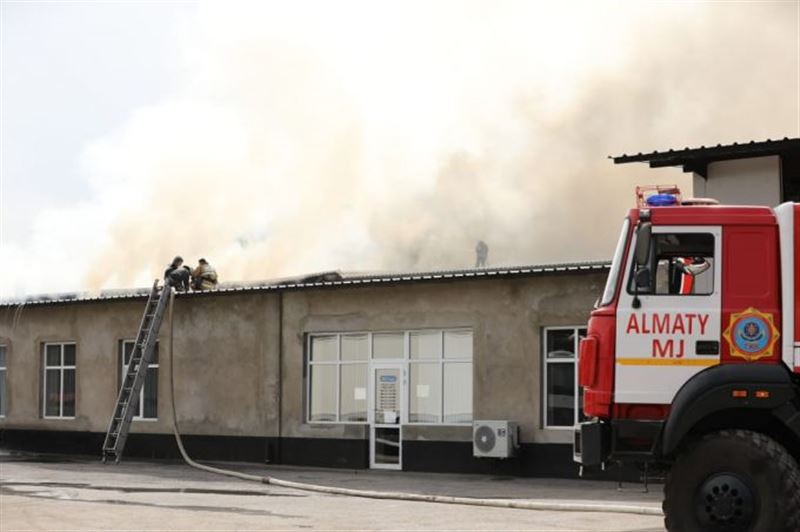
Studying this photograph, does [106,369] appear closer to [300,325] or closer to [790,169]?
[300,325]

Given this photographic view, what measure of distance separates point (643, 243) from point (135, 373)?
802 inches

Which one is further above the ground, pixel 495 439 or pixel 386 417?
pixel 386 417

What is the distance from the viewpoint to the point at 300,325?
96.5 ft

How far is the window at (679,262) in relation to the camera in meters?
12.9

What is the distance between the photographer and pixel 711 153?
85.6ft

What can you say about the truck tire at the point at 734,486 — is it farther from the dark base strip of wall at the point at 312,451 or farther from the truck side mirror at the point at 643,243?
the dark base strip of wall at the point at 312,451

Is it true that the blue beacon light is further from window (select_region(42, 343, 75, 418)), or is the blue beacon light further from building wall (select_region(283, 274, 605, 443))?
window (select_region(42, 343, 75, 418))

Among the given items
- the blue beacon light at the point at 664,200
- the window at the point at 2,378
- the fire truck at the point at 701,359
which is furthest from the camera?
the window at the point at 2,378

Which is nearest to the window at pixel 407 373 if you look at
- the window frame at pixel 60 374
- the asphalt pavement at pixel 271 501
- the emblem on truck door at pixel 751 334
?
the asphalt pavement at pixel 271 501

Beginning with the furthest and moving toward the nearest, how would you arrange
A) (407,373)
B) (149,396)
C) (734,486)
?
(149,396) → (407,373) → (734,486)

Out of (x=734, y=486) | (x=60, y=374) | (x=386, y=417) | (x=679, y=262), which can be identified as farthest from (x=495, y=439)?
(x=60, y=374)

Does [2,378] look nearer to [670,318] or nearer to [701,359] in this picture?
[670,318]

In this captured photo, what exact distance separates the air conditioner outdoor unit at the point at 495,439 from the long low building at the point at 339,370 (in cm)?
27

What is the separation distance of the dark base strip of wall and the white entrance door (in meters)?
0.23
